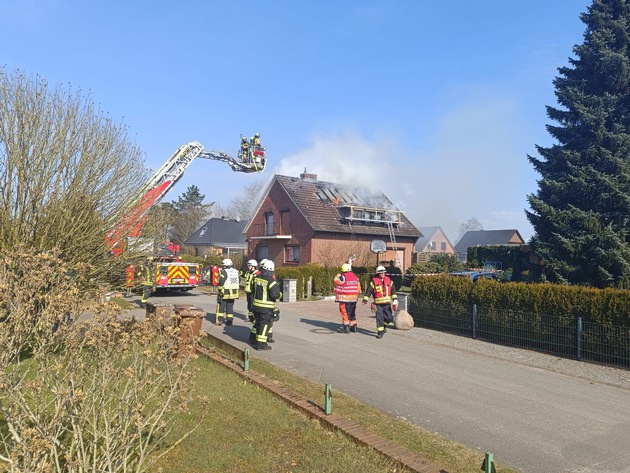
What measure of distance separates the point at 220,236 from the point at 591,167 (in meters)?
40.6

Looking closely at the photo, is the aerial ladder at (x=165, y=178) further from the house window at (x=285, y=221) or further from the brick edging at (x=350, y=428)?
the house window at (x=285, y=221)

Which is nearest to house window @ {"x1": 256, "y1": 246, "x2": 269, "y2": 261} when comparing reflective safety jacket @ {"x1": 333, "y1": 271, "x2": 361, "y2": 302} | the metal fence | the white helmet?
the metal fence

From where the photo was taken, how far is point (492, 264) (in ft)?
115

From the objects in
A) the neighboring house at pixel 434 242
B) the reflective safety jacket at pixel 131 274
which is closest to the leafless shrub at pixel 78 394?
the reflective safety jacket at pixel 131 274

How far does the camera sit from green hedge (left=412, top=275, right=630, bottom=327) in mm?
9148

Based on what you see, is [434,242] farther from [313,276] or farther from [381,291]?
[381,291]

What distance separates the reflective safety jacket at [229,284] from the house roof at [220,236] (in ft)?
127

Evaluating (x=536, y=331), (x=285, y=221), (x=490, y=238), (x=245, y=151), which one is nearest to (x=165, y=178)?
(x=245, y=151)

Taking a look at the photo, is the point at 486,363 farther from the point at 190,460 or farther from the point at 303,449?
the point at 190,460

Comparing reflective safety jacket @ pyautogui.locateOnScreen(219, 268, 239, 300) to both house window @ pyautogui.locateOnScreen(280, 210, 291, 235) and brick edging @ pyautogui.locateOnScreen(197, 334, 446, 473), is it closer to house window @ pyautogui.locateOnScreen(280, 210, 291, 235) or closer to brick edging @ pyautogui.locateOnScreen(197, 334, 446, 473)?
brick edging @ pyautogui.locateOnScreen(197, 334, 446, 473)

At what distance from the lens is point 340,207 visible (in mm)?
29984

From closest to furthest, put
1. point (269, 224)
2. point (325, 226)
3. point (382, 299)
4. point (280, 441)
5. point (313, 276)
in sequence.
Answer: point (280, 441), point (382, 299), point (313, 276), point (325, 226), point (269, 224)

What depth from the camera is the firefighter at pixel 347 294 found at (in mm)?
11484

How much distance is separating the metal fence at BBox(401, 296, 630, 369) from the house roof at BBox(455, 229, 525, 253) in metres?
53.4
